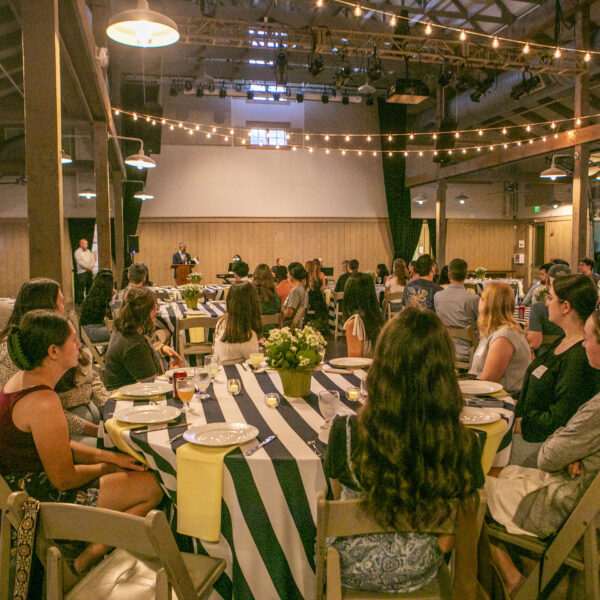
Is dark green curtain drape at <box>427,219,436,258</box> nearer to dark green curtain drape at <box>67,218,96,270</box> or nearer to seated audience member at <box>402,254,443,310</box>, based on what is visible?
dark green curtain drape at <box>67,218,96,270</box>

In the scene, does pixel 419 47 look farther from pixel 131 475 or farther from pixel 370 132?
pixel 131 475

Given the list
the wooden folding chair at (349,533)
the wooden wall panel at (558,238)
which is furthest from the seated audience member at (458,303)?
the wooden wall panel at (558,238)

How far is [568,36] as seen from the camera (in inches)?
407

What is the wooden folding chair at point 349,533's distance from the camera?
4.73 ft

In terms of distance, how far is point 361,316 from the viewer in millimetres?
3826

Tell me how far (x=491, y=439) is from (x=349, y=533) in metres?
0.97

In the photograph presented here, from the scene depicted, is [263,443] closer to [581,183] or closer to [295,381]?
[295,381]

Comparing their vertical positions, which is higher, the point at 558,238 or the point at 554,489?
the point at 558,238

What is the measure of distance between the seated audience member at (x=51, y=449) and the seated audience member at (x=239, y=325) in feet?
4.55

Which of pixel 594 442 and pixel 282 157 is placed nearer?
pixel 594 442

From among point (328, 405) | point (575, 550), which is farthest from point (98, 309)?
point (575, 550)

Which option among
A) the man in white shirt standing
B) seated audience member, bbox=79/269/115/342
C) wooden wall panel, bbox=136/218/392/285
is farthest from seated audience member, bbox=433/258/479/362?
wooden wall panel, bbox=136/218/392/285

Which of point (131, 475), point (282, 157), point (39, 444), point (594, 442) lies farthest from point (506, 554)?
point (282, 157)

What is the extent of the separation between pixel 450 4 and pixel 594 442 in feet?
38.6
